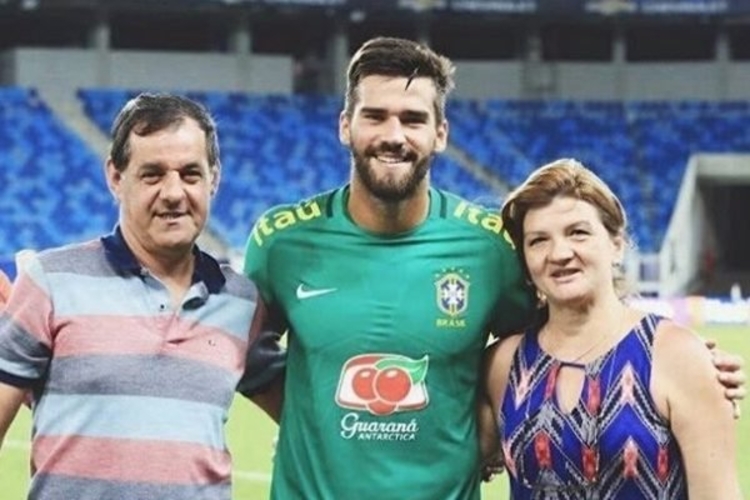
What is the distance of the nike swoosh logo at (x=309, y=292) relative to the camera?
13.2 ft

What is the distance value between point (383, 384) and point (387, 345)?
0.10m

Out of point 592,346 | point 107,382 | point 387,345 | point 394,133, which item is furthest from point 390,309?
point 107,382

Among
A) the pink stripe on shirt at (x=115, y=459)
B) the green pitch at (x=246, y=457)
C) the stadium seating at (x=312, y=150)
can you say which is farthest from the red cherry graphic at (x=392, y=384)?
the stadium seating at (x=312, y=150)

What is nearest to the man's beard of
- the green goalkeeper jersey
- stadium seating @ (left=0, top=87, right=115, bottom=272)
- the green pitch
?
the green goalkeeper jersey

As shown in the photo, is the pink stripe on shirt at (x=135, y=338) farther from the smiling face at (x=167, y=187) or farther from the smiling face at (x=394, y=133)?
the smiling face at (x=394, y=133)

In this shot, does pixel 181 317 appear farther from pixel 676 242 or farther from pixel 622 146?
pixel 622 146

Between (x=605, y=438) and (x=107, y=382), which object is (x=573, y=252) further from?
(x=107, y=382)

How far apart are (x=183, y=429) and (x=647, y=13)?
35.4m

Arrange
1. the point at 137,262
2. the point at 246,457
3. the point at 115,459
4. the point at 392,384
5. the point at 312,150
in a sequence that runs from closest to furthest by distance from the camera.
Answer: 1. the point at 115,459
2. the point at 137,262
3. the point at 392,384
4. the point at 246,457
5. the point at 312,150

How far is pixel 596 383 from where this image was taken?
11.8 feet

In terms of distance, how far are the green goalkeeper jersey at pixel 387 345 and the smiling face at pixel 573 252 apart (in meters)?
0.33

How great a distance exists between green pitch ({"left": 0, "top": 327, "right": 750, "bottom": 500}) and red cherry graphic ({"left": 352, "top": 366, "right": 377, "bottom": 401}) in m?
4.17

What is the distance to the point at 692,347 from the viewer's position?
3.54 m

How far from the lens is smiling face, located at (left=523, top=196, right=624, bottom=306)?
367 cm
